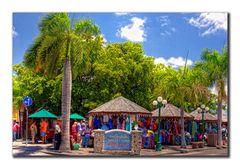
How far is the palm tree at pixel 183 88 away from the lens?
20094mm

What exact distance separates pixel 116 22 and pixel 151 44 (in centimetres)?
181

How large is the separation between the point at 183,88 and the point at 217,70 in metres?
2.18

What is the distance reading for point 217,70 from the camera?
61.9 ft

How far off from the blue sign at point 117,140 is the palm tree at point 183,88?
3568 millimetres

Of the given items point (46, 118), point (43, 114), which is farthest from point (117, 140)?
point (46, 118)

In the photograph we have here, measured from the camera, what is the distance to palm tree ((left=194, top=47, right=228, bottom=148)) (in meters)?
17.6

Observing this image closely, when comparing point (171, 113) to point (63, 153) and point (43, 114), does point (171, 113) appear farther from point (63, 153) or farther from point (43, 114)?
point (63, 153)

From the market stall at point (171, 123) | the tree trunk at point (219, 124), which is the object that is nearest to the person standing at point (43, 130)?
the market stall at point (171, 123)

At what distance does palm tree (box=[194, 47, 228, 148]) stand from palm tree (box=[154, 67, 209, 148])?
450mm

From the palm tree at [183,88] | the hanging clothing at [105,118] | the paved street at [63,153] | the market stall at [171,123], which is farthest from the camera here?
the market stall at [171,123]

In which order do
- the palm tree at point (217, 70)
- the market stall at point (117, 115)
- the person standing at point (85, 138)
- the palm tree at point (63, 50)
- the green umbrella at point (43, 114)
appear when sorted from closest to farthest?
1. the palm tree at point (63, 50)
2. the palm tree at point (217, 70)
3. the person standing at point (85, 138)
4. the market stall at point (117, 115)
5. the green umbrella at point (43, 114)

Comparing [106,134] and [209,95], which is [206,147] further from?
[106,134]

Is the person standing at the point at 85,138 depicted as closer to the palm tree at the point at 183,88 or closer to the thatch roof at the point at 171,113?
the palm tree at the point at 183,88
